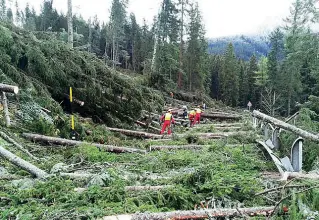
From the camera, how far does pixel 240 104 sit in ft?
188

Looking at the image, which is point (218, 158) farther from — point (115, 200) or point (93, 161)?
point (115, 200)

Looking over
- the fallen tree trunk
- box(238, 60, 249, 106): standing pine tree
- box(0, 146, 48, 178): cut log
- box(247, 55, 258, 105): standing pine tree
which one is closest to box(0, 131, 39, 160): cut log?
box(0, 146, 48, 178): cut log

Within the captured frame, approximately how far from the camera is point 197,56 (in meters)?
42.2

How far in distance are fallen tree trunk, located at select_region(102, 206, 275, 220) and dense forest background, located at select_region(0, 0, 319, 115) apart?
44.2ft

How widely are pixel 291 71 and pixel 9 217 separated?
41.9 m

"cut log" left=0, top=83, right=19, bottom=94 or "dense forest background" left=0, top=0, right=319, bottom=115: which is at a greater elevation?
"dense forest background" left=0, top=0, right=319, bottom=115

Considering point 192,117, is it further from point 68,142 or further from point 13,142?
point 13,142

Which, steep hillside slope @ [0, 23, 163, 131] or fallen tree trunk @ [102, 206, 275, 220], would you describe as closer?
fallen tree trunk @ [102, 206, 275, 220]

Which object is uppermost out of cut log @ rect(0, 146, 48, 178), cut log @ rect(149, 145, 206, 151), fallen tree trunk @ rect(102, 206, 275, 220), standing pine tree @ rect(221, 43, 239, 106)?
standing pine tree @ rect(221, 43, 239, 106)

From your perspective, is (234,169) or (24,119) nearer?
(234,169)

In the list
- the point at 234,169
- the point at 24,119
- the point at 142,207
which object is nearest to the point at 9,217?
the point at 142,207

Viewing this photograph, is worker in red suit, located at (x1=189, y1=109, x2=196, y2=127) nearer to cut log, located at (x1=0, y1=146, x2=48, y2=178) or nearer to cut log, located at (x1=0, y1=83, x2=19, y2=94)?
cut log, located at (x1=0, y1=83, x2=19, y2=94)

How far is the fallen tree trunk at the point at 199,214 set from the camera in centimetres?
326

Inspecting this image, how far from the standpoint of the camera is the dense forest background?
67.2 ft
